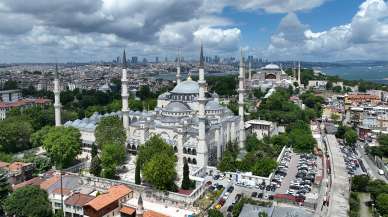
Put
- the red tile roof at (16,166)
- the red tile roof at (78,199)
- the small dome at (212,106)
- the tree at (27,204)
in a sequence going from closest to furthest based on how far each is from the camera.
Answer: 1. the tree at (27,204)
2. the red tile roof at (78,199)
3. the red tile roof at (16,166)
4. the small dome at (212,106)

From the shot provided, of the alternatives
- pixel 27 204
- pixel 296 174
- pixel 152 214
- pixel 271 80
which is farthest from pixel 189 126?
pixel 271 80

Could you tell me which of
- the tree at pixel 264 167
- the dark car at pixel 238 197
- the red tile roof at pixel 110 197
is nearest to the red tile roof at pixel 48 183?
the red tile roof at pixel 110 197

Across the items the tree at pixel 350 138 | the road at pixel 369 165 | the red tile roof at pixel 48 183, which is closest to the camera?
the red tile roof at pixel 48 183

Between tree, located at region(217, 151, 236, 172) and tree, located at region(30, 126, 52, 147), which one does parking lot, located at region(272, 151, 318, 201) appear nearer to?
tree, located at region(217, 151, 236, 172)

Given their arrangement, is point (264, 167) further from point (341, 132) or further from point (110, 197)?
point (341, 132)

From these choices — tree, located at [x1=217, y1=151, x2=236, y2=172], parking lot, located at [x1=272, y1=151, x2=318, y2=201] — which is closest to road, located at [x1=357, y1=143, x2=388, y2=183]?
parking lot, located at [x1=272, y1=151, x2=318, y2=201]

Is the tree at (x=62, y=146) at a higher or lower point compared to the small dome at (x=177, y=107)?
lower

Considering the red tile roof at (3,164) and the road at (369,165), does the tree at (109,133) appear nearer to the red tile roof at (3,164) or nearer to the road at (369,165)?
the red tile roof at (3,164)

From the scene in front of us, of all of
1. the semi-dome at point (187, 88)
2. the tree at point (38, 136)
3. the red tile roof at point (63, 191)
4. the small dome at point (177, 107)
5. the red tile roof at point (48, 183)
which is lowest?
the red tile roof at point (63, 191)
